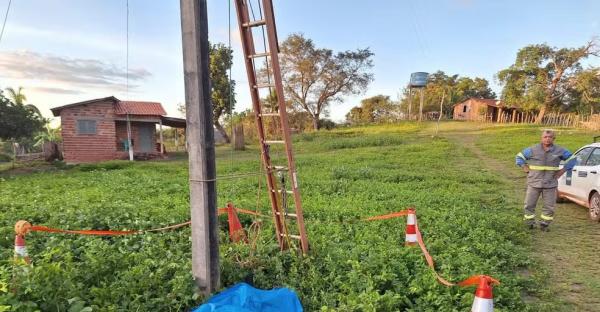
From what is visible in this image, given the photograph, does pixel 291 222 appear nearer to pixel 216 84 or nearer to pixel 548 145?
pixel 548 145

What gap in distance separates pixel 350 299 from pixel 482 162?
53.4ft

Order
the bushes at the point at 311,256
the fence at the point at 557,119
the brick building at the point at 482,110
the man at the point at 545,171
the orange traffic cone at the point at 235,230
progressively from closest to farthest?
the bushes at the point at 311,256
the orange traffic cone at the point at 235,230
the man at the point at 545,171
the fence at the point at 557,119
the brick building at the point at 482,110

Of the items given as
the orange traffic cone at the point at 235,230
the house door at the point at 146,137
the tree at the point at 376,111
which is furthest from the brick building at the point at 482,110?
the orange traffic cone at the point at 235,230

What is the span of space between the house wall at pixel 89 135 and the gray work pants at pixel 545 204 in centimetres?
2381

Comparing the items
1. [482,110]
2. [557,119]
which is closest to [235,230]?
[557,119]

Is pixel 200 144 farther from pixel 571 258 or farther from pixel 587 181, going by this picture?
pixel 587 181

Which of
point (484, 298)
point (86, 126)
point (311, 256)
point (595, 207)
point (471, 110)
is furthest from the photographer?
point (471, 110)

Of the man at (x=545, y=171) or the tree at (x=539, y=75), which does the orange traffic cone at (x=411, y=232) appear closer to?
the man at (x=545, y=171)

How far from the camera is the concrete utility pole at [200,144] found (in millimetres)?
3592

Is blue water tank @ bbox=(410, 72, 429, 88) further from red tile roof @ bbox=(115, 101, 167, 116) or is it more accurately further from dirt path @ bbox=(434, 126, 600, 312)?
dirt path @ bbox=(434, 126, 600, 312)

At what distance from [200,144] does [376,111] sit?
164 ft

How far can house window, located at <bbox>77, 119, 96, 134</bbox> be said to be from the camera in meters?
23.4

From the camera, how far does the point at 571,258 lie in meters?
5.72

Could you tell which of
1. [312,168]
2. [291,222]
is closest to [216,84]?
[312,168]
